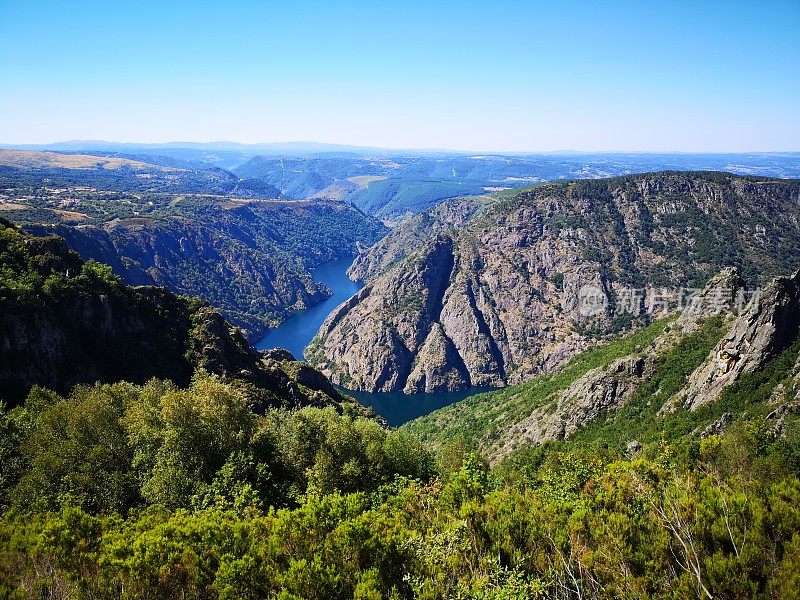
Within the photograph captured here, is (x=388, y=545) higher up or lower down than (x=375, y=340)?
higher up

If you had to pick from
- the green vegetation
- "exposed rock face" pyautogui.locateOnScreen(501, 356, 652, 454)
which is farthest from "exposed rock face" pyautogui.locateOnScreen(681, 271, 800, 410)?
the green vegetation

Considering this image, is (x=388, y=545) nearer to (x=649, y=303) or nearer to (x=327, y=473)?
(x=327, y=473)

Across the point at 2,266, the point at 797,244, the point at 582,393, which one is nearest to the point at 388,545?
the point at 2,266

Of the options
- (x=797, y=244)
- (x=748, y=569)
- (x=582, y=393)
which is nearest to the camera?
(x=748, y=569)

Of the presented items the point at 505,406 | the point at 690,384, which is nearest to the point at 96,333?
the point at 690,384

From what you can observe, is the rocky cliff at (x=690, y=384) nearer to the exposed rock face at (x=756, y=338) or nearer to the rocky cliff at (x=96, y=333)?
the exposed rock face at (x=756, y=338)

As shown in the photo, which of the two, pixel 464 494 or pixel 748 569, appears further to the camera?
pixel 464 494

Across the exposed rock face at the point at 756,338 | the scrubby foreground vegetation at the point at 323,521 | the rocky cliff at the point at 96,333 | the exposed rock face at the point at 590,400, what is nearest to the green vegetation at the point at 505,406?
the exposed rock face at the point at 590,400
